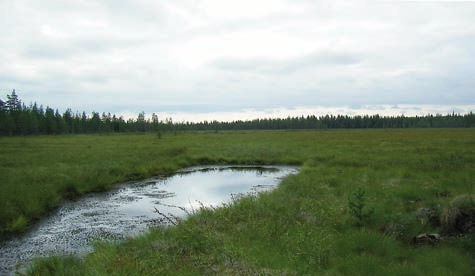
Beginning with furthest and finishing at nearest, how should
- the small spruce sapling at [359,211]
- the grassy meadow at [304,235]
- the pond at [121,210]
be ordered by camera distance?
the pond at [121,210]
the small spruce sapling at [359,211]
the grassy meadow at [304,235]

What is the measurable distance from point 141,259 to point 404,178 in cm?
1497

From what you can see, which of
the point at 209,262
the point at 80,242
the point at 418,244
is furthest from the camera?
the point at 80,242

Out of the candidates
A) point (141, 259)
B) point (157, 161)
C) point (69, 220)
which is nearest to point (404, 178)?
point (141, 259)

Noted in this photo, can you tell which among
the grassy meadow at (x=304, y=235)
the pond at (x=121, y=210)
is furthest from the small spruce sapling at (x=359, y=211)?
the pond at (x=121, y=210)

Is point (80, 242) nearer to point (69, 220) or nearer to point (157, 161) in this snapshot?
point (69, 220)

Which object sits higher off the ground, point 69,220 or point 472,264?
point 472,264

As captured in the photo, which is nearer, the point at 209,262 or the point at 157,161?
the point at 209,262

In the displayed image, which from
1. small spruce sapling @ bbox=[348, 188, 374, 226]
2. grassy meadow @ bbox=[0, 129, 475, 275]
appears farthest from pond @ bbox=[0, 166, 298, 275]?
small spruce sapling @ bbox=[348, 188, 374, 226]

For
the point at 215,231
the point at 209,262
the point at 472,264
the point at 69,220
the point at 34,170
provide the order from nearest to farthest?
1. the point at 472,264
2. the point at 209,262
3. the point at 215,231
4. the point at 69,220
5. the point at 34,170

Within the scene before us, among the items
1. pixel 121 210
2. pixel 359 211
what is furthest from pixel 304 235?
pixel 121 210

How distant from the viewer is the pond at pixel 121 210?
10.3 meters

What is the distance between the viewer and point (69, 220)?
13.6m

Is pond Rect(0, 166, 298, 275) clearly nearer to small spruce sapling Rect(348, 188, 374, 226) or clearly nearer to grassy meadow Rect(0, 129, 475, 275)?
grassy meadow Rect(0, 129, 475, 275)

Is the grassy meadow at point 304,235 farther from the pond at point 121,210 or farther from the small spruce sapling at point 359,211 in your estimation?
the pond at point 121,210
